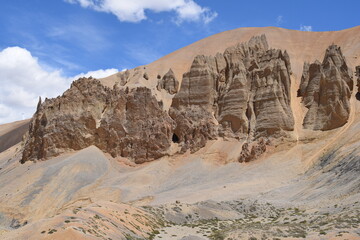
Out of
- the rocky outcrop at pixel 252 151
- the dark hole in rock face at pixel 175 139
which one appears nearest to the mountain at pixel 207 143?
the rocky outcrop at pixel 252 151

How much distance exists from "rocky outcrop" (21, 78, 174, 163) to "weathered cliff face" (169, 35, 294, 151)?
10.9 ft

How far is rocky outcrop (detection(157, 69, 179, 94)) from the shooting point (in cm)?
6440

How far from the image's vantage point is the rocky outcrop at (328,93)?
49875 mm

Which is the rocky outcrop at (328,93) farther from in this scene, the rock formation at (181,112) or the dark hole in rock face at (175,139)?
the dark hole in rock face at (175,139)

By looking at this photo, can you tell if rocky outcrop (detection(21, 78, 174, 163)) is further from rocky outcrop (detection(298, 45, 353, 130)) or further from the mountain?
rocky outcrop (detection(298, 45, 353, 130))

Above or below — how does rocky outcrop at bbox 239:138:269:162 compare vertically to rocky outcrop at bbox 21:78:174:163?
below

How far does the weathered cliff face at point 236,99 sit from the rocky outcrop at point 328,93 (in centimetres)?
273

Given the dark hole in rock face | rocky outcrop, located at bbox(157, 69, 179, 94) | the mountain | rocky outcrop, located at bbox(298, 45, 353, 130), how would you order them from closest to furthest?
the mountain
rocky outcrop, located at bbox(298, 45, 353, 130)
the dark hole in rock face
rocky outcrop, located at bbox(157, 69, 179, 94)

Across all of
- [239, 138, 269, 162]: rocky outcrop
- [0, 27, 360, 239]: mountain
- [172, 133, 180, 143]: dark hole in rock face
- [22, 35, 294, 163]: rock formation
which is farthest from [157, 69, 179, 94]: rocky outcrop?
[239, 138, 269, 162]: rocky outcrop

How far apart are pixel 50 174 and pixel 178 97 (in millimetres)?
20020

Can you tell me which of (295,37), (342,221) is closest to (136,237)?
(342,221)

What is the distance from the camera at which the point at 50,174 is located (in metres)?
52.8

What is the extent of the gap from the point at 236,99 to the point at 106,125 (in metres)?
17.8

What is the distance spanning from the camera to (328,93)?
51375mm
